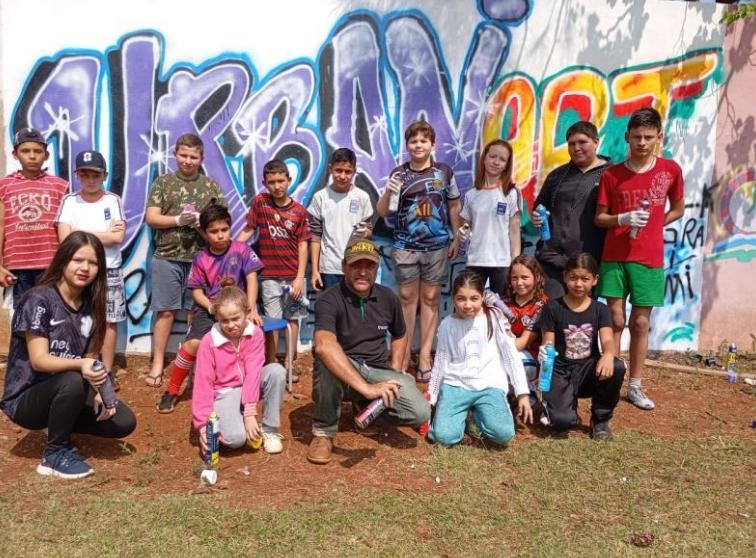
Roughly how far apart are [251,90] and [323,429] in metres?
3.31

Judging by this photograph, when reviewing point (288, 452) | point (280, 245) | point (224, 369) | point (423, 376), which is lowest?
point (288, 452)

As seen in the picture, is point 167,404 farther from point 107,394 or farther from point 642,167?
point 642,167

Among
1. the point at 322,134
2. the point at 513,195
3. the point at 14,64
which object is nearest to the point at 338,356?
the point at 513,195

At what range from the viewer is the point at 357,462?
13.5 feet

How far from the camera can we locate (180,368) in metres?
4.73

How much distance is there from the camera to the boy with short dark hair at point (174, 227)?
5.32 metres

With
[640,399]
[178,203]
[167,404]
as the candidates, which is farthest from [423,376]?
[178,203]

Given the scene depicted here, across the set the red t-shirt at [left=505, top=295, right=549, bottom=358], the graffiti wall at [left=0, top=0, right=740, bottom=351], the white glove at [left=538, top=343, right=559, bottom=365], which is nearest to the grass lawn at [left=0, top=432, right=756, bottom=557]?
the white glove at [left=538, top=343, right=559, bottom=365]

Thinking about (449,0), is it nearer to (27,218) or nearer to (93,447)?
(27,218)

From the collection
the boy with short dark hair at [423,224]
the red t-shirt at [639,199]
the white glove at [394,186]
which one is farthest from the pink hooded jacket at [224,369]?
the red t-shirt at [639,199]

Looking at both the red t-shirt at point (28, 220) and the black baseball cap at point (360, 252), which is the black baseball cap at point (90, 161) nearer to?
the red t-shirt at point (28, 220)

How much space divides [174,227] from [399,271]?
192 cm

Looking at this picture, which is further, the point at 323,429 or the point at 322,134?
the point at 322,134

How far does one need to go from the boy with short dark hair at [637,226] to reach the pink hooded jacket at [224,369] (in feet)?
9.16
